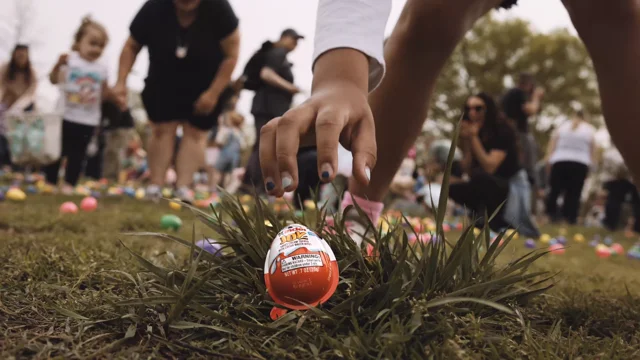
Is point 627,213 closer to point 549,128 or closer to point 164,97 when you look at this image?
point 164,97

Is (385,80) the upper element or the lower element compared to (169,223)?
Answer: upper

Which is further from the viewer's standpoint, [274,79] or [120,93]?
[274,79]

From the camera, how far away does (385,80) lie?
212 centimetres

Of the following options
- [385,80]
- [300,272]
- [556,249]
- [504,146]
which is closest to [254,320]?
[300,272]

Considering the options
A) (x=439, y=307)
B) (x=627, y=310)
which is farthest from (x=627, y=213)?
(x=439, y=307)

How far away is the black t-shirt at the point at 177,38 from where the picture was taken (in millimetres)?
4922

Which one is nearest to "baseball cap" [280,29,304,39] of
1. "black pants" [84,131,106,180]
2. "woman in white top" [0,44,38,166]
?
"woman in white top" [0,44,38,166]

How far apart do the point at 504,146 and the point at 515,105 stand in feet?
4.24

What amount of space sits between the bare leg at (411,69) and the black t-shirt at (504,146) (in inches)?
144

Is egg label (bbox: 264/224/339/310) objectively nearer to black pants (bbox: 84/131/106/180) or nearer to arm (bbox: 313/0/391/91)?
arm (bbox: 313/0/391/91)

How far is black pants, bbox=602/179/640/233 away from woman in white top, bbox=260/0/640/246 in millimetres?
7709

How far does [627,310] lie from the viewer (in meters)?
1.81

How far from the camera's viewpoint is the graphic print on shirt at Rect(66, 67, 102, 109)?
584 cm

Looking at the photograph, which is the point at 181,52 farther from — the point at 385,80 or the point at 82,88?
the point at 385,80
